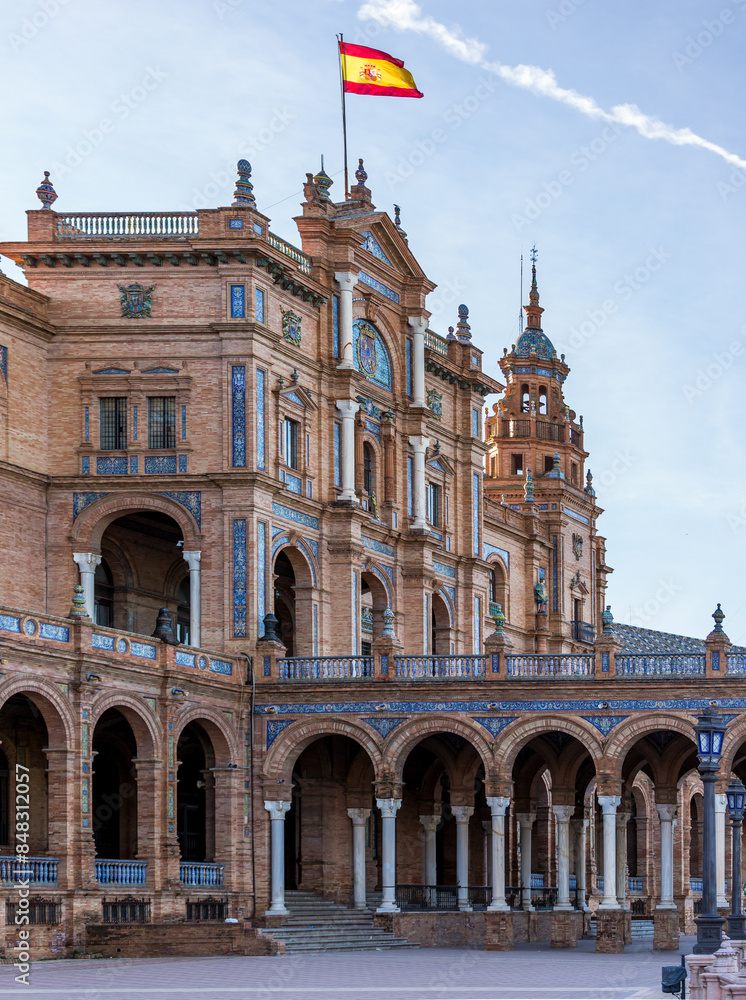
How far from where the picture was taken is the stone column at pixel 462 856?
55750 millimetres

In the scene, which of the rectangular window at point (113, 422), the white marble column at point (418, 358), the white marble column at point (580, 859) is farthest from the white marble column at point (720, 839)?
the rectangular window at point (113, 422)

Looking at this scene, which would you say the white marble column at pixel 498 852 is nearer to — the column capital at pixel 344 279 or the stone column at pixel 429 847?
the stone column at pixel 429 847

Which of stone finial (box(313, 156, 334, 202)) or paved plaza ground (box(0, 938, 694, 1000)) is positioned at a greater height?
stone finial (box(313, 156, 334, 202))

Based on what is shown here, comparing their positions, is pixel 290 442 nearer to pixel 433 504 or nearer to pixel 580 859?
pixel 433 504

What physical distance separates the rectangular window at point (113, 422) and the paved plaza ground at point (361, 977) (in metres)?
15.0

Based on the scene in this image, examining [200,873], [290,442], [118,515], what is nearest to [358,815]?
[200,873]

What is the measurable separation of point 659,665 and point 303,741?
9432 millimetres

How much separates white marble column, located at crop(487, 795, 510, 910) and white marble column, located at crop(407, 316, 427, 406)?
1555 centimetres

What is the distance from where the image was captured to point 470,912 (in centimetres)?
5488

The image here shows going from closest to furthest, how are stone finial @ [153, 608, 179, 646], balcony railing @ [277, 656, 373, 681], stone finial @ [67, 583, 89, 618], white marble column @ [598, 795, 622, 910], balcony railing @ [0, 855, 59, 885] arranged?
balcony railing @ [0, 855, 59, 885], stone finial @ [67, 583, 89, 618], stone finial @ [153, 608, 179, 646], white marble column @ [598, 795, 622, 910], balcony railing @ [277, 656, 373, 681]

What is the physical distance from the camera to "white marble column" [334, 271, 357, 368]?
58.9 meters

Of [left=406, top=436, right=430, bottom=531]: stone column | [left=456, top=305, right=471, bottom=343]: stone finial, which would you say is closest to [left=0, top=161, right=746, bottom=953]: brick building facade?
[left=406, top=436, right=430, bottom=531]: stone column

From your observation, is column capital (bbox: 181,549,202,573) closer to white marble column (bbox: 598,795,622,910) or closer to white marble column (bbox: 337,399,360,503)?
white marble column (bbox: 337,399,360,503)

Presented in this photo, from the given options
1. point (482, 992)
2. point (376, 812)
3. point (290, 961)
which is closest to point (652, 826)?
point (376, 812)
